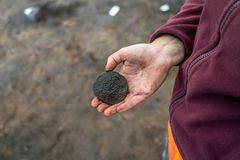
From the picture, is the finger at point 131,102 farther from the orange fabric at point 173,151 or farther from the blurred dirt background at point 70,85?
the blurred dirt background at point 70,85

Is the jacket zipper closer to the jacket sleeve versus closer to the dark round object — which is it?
the jacket sleeve

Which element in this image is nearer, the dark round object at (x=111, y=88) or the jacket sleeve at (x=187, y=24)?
the jacket sleeve at (x=187, y=24)

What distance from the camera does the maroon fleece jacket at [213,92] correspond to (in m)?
0.77

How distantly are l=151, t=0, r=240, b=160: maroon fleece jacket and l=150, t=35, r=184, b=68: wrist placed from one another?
18 cm

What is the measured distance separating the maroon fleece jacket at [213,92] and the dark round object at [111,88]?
38 centimetres

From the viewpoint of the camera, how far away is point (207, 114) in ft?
2.72

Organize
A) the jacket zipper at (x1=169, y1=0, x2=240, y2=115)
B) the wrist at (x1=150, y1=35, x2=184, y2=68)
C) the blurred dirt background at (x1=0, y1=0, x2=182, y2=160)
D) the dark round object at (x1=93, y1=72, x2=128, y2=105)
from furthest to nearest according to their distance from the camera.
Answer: the blurred dirt background at (x1=0, y1=0, x2=182, y2=160), the dark round object at (x1=93, y1=72, x2=128, y2=105), the wrist at (x1=150, y1=35, x2=184, y2=68), the jacket zipper at (x1=169, y1=0, x2=240, y2=115)

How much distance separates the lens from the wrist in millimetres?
1136

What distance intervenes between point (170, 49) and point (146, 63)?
11 centimetres

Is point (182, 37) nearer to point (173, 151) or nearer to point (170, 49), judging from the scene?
point (170, 49)

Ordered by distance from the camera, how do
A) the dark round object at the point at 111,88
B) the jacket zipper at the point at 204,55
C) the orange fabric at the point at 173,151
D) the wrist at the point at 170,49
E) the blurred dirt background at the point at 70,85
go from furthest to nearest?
the blurred dirt background at the point at 70,85 → the dark round object at the point at 111,88 → the wrist at the point at 170,49 → the orange fabric at the point at 173,151 → the jacket zipper at the point at 204,55

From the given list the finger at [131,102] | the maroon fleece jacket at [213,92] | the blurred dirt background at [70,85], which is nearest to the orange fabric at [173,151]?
the maroon fleece jacket at [213,92]

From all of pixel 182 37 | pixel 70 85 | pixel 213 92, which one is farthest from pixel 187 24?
pixel 70 85

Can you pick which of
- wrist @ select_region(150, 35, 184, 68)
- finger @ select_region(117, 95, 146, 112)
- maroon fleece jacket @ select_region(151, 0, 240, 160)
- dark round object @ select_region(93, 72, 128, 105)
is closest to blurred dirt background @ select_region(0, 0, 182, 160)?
dark round object @ select_region(93, 72, 128, 105)
